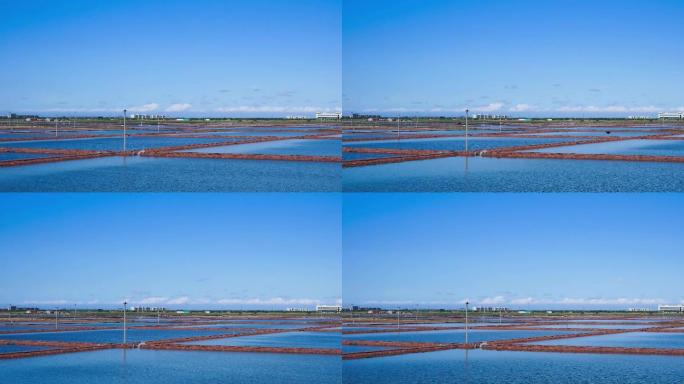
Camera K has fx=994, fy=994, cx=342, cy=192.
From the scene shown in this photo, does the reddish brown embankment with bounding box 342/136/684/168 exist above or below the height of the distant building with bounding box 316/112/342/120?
below

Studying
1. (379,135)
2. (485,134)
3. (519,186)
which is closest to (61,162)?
(379,135)

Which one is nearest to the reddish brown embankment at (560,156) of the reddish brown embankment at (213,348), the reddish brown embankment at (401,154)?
the reddish brown embankment at (401,154)

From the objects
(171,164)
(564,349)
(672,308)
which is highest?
(171,164)

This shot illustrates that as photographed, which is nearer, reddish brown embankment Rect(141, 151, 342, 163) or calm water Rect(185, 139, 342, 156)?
reddish brown embankment Rect(141, 151, 342, 163)

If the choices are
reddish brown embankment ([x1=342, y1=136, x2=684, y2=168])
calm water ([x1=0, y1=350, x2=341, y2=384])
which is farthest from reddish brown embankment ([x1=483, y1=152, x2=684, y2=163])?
calm water ([x1=0, y1=350, x2=341, y2=384])

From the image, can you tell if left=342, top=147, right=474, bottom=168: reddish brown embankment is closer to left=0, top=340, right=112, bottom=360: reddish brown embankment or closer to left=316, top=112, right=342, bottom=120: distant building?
left=316, top=112, right=342, bottom=120: distant building

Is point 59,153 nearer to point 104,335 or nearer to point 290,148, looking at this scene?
point 290,148

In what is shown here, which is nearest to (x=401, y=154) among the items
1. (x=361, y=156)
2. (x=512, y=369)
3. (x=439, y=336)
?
(x=361, y=156)
